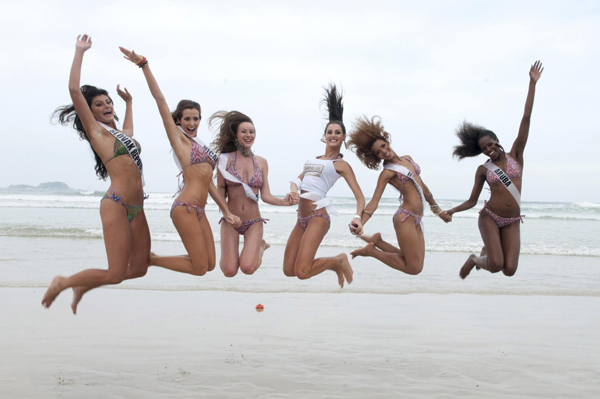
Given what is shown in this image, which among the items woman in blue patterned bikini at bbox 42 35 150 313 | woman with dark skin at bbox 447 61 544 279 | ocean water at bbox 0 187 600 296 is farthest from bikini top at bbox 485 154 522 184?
woman in blue patterned bikini at bbox 42 35 150 313

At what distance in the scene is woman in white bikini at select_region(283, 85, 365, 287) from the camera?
8750 mm

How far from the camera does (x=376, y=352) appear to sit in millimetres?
9289

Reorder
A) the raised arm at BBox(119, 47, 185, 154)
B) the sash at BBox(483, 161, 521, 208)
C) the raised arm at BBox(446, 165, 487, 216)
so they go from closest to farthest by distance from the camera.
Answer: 1. the raised arm at BBox(119, 47, 185, 154)
2. the sash at BBox(483, 161, 521, 208)
3. the raised arm at BBox(446, 165, 487, 216)

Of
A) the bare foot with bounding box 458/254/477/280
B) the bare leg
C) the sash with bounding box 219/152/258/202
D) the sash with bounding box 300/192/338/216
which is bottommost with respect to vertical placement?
the bare foot with bounding box 458/254/477/280

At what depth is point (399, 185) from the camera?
9195 millimetres

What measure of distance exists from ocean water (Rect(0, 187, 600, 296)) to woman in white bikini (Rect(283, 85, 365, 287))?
171 inches

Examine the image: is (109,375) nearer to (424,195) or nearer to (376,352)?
(376,352)

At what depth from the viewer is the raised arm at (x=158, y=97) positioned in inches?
301

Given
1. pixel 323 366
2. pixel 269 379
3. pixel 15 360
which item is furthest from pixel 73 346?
pixel 323 366

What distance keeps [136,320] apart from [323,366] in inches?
148

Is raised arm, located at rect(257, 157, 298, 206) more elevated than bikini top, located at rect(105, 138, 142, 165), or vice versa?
bikini top, located at rect(105, 138, 142, 165)

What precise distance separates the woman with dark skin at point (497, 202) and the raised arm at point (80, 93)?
18.5ft

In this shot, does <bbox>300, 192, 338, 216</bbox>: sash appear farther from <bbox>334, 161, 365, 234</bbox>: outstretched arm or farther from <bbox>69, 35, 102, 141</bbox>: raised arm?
<bbox>69, 35, 102, 141</bbox>: raised arm

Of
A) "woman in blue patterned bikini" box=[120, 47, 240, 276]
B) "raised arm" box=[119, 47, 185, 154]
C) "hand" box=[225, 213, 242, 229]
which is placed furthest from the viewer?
"hand" box=[225, 213, 242, 229]
